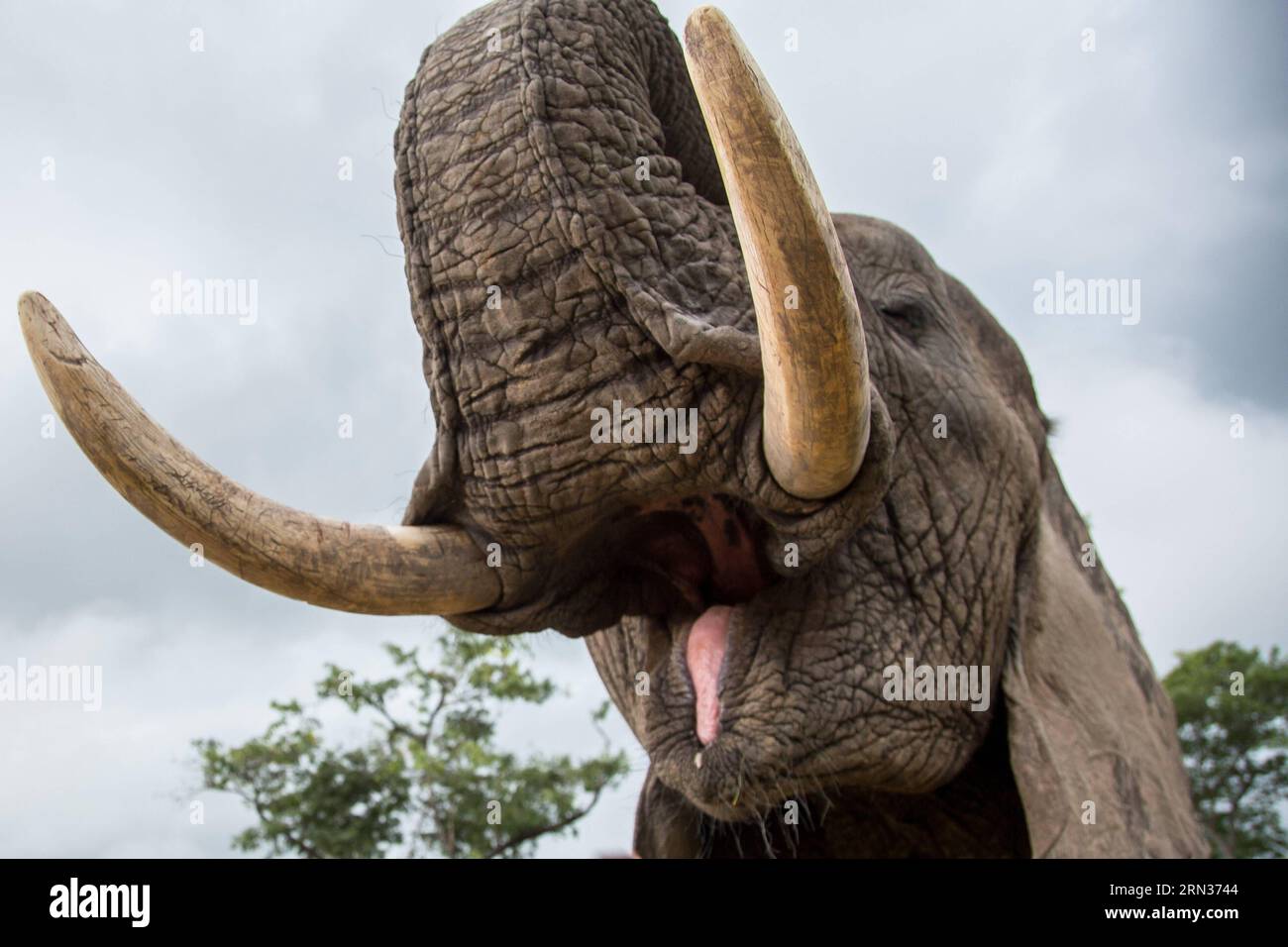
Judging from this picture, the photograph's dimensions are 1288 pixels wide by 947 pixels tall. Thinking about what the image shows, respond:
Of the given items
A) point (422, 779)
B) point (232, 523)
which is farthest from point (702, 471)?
point (422, 779)

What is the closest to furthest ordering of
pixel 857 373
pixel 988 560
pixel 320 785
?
pixel 857 373 < pixel 988 560 < pixel 320 785

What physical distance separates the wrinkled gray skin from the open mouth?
0.01 metres

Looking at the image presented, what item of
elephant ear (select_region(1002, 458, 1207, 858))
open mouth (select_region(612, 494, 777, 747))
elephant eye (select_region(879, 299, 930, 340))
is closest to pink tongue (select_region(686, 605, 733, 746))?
open mouth (select_region(612, 494, 777, 747))

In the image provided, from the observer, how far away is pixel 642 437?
9.56 ft

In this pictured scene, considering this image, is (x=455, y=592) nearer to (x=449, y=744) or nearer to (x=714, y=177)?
(x=714, y=177)

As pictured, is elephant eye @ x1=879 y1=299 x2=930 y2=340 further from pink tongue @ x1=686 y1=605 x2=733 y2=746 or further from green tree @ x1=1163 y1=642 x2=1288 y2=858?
green tree @ x1=1163 y1=642 x2=1288 y2=858

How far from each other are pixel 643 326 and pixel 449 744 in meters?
7.66

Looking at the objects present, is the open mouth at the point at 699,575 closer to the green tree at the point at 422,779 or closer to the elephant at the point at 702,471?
the elephant at the point at 702,471

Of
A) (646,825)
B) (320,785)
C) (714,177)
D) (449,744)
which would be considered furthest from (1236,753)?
(714,177)

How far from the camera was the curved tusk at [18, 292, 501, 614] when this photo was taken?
261cm

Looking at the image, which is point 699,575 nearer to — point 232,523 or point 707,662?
point 707,662

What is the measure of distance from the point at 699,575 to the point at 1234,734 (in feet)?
31.6

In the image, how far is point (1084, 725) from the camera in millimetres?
3480

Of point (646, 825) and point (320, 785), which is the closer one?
point (646, 825)
